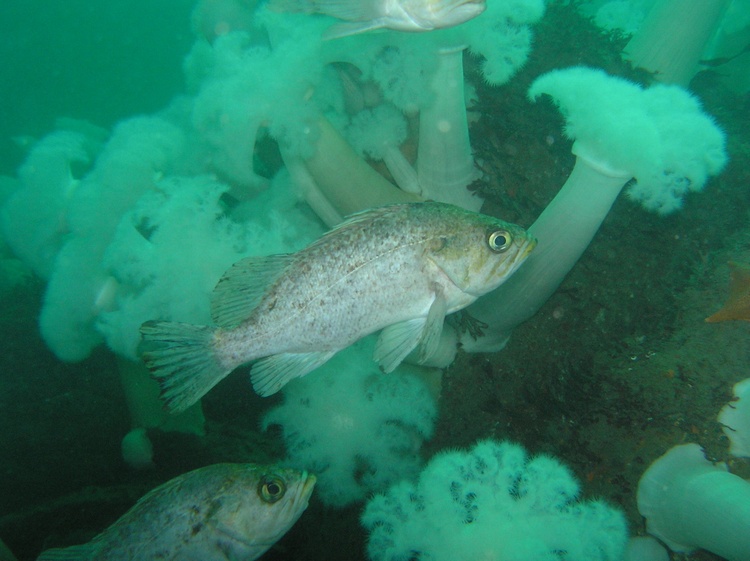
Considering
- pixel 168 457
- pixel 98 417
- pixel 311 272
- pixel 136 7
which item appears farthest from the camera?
pixel 136 7

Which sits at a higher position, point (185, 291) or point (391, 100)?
point (391, 100)

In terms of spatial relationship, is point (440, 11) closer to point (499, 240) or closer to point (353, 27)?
point (353, 27)

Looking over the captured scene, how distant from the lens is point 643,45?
445 cm

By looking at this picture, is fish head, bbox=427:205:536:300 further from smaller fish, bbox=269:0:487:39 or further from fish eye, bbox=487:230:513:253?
smaller fish, bbox=269:0:487:39

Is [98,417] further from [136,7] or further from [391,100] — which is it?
[136,7]

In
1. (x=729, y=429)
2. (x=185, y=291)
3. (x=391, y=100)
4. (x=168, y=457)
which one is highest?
(x=391, y=100)

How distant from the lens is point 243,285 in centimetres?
276

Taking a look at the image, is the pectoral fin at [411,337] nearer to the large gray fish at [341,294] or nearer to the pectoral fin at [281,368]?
the large gray fish at [341,294]

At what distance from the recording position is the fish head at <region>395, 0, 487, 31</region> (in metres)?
2.37

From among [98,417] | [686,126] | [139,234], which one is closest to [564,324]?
[686,126]

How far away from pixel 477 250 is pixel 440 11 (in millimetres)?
1577

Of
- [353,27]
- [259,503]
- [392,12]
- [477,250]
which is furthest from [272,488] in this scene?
[392,12]

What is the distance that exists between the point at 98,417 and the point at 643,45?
819 cm

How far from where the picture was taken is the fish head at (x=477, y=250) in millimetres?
2719
